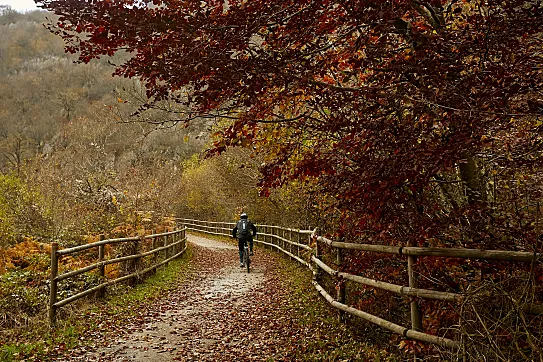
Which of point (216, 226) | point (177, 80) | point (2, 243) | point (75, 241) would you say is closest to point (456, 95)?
point (177, 80)

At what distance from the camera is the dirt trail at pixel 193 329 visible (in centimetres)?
605

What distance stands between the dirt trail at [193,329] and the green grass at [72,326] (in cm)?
39

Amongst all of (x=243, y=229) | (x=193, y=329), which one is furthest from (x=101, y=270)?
(x=243, y=229)

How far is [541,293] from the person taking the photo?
3.58 meters

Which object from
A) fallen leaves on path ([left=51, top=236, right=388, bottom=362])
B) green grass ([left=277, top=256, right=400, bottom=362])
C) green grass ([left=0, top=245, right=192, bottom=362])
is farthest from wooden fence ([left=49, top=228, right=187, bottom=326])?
green grass ([left=277, top=256, right=400, bottom=362])

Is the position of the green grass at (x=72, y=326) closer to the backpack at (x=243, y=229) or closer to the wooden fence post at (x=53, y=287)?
the wooden fence post at (x=53, y=287)

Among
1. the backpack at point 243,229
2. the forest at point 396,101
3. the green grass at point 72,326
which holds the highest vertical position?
the forest at point 396,101

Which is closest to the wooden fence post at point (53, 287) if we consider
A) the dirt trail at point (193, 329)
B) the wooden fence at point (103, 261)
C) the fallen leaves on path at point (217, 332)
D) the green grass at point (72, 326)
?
the wooden fence at point (103, 261)

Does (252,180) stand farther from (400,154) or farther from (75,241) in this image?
(400,154)

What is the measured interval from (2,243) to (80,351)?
8.75 metres

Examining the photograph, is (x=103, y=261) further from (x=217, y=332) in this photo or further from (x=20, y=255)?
(x=20, y=255)

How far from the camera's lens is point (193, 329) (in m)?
7.34

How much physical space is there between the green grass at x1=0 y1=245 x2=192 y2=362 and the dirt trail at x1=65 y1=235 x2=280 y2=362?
1.28ft

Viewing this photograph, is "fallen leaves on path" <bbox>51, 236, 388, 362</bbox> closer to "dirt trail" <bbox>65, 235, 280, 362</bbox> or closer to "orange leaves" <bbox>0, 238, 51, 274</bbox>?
"dirt trail" <bbox>65, 235, 280, 362</bbox>
